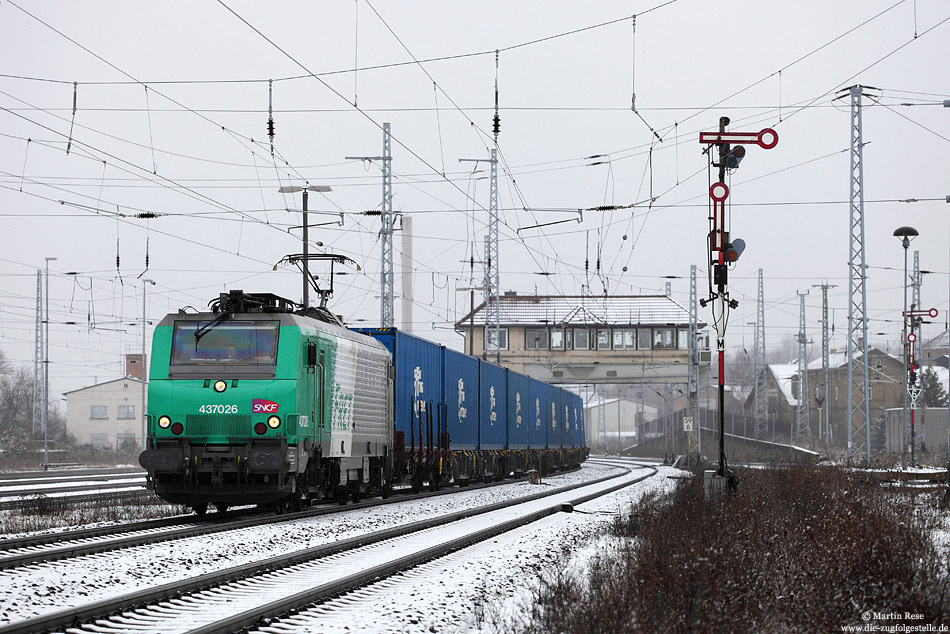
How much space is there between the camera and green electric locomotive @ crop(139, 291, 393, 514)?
53.7ft

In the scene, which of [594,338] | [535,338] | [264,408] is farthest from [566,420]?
[264,408]

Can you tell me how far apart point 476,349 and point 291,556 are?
6839 centimetres

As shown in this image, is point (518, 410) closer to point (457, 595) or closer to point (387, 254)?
point (387, 254)

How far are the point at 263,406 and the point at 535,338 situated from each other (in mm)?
60791

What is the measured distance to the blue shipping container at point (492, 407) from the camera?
32688 millimetres

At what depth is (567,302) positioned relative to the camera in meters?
79.6

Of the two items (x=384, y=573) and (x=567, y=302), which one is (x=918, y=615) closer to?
(x=384, y=573)

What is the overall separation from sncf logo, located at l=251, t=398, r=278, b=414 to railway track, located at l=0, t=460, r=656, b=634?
2.63m

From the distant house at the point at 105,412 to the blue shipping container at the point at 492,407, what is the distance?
5605cm

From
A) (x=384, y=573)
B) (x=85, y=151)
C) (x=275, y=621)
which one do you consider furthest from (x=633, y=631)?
(x=85, y=151)

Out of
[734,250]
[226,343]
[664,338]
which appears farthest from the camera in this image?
[664,338]

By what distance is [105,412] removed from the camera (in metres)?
86.7

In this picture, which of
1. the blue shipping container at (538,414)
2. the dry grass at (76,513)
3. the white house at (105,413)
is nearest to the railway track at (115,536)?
the dry grass at (76,513)

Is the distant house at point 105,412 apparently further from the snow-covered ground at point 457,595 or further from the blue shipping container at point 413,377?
the snow-covered ground at point 457,595
